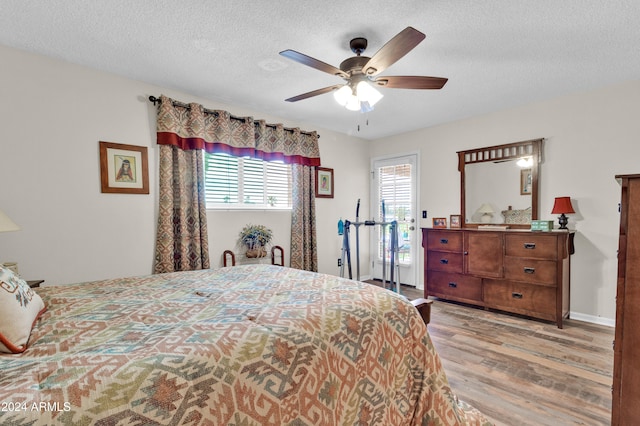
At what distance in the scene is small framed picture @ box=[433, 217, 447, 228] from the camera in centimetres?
418

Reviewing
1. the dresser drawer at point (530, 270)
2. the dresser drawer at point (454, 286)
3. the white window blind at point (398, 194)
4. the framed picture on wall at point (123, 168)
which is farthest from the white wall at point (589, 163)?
the framed picture on wall at point (123, 168)

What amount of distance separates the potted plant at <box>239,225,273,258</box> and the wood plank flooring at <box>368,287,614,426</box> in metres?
2.03

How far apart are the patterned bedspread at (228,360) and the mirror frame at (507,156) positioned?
8.89ft

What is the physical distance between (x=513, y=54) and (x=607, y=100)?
1.50 m

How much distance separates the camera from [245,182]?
3.73 metres

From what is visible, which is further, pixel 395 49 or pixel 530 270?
pixel 530 270

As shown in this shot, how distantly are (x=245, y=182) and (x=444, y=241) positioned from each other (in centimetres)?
260

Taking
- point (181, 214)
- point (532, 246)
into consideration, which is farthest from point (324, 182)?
point (532, 246)

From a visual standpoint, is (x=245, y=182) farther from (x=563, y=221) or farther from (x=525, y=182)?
(x=563, y=221)

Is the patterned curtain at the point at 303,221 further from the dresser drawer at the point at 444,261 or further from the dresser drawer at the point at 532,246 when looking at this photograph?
the dresser drawer at the point at 532,246

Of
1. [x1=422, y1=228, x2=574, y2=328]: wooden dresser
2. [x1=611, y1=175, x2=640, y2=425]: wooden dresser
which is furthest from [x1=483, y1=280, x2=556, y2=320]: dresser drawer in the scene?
[x1=611, y1=175, x2=640, y2=425]: wooden dresser

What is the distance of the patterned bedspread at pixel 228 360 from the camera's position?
0.75 m

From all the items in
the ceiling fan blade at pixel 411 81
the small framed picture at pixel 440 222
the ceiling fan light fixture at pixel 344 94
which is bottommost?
the small framed picture at pixel 440 222

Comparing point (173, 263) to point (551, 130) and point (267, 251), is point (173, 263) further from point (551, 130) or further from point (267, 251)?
point (551, 130)
